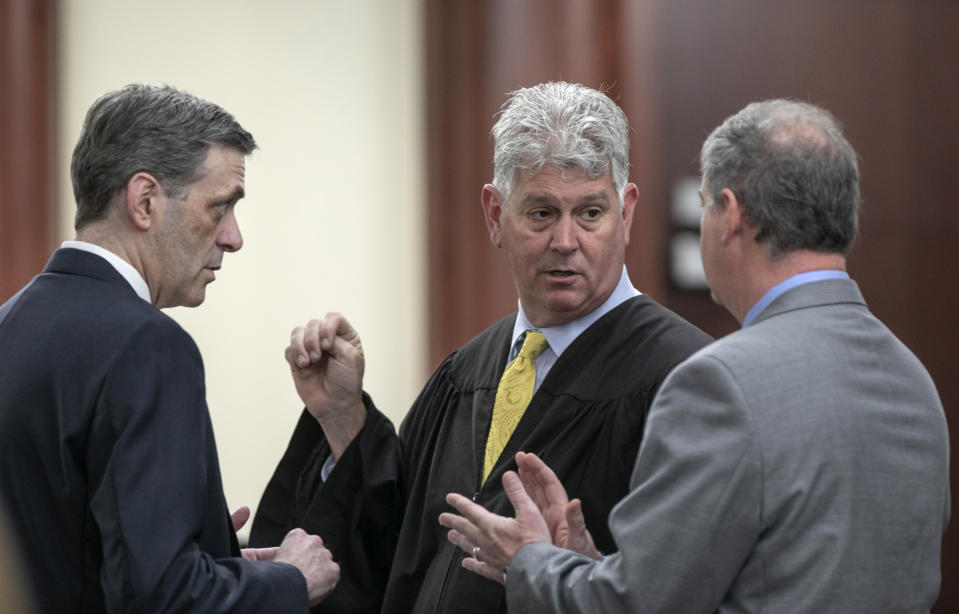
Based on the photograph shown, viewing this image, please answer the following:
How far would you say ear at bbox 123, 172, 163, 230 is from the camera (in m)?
1.80

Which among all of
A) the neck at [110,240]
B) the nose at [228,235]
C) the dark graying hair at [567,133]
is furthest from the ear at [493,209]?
the neck at [110,240]

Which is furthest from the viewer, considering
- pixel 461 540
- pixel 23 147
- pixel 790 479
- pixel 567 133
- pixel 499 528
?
pixel 23 147

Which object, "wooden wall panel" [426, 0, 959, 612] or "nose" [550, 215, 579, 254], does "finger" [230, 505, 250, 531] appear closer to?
"nose" [550, 215, 579, 254]

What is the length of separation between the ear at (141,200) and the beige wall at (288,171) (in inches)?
92.8

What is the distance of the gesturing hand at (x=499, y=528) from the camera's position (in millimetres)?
1741

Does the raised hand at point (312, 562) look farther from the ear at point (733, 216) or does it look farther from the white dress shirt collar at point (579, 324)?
the ear at point (733, 216)

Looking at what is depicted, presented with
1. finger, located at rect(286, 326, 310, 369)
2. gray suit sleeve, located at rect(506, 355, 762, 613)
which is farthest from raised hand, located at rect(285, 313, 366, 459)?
gray suit sleeve, located at rect(506, 355, 762, 613)

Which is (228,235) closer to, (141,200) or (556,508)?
(141,200)

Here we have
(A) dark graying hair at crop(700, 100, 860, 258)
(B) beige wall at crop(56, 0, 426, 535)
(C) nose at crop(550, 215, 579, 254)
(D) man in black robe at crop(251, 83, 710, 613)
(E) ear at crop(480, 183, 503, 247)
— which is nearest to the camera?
(A) dark graying hair at crop(700, 100, 860, 258)

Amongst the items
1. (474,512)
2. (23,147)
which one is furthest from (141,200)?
(23,147)

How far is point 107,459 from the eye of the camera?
1628 millimetres

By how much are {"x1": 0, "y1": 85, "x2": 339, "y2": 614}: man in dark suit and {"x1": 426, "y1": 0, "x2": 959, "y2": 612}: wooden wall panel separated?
192cm

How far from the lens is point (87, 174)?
1.82 m

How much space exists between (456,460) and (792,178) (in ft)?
3.25
